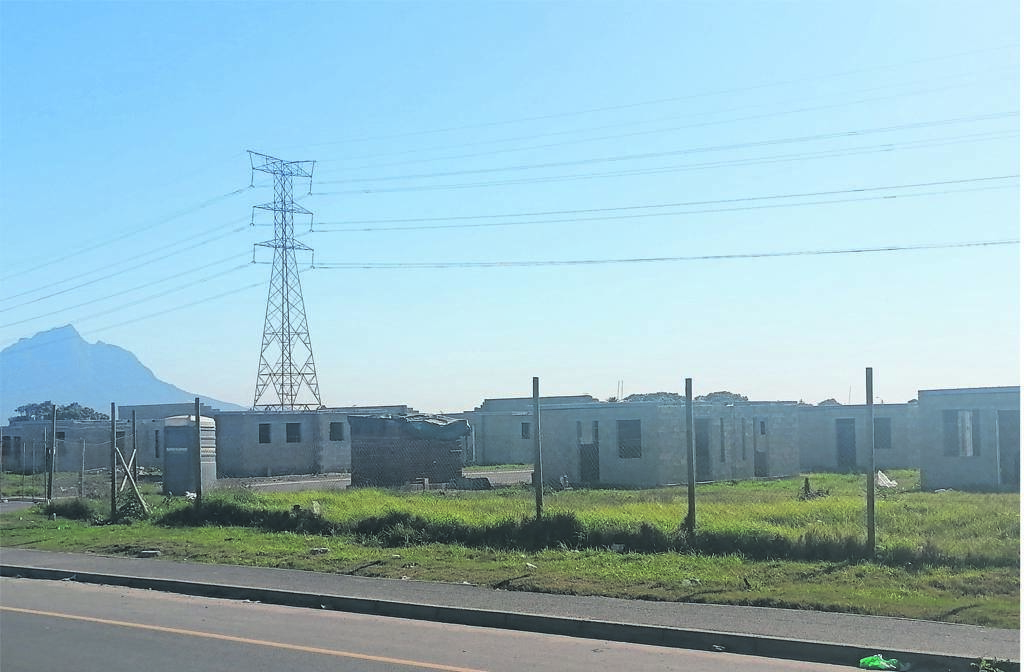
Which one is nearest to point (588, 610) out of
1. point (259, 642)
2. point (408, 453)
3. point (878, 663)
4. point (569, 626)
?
point (569, 626)

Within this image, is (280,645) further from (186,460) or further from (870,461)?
(186,460)

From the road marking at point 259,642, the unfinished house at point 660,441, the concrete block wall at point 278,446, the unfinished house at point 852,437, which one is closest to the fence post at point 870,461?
the road marking at point 259,642

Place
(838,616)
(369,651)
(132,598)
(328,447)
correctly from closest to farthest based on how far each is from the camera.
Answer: (369,651) → (838,616) → (132,598) → (328,447)

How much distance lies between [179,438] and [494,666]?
811 inches

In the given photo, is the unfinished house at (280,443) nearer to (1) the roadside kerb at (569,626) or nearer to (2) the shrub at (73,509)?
(2) the shrub at (73,509)

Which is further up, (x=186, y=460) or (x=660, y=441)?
(x=660, y=441)

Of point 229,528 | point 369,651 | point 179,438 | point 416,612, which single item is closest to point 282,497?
point 229,528

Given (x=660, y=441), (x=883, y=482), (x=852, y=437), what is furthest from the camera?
(x=852, y=437)

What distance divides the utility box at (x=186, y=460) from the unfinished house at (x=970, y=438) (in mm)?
19701

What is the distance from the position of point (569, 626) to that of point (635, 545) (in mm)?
3936

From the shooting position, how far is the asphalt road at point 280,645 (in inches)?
324

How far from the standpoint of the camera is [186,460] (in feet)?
85.7

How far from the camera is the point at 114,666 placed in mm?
8203

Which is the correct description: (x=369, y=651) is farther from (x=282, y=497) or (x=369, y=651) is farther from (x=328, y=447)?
(x=328, y=447)
